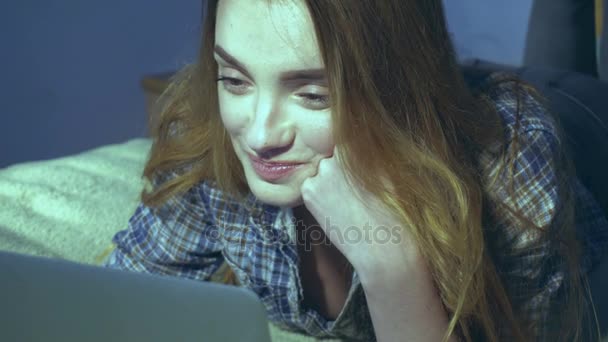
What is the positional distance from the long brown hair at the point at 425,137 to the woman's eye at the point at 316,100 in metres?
0.02

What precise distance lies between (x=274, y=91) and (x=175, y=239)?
13.3 inches

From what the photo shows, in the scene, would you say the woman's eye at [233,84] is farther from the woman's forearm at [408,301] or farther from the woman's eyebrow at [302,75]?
the woman's forearm at [408,301]

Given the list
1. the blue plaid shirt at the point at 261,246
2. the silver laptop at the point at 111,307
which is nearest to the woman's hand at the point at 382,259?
the blue plaid shirt at the point at 261,246

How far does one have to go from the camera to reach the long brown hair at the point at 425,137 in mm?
733

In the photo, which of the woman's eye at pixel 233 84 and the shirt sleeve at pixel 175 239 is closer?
the woman's eye at pixel 233 84

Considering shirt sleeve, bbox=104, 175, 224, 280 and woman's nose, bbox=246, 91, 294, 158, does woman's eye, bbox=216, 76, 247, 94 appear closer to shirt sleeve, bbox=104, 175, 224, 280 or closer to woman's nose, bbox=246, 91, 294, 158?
woman's nose, bbox=246, 91, 294, 158

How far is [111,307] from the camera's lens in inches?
19.4

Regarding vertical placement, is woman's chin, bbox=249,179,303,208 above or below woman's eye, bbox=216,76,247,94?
below

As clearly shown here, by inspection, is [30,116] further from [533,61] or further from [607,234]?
[607,234]

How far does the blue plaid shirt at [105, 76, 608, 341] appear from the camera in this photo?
0.92 metres

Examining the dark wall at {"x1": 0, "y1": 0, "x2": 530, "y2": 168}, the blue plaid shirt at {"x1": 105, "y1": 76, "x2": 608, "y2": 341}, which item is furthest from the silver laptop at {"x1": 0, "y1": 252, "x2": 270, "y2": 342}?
the dark wall at {"x1": 0, "y1": 0, "x2": 530, "y2": 168}

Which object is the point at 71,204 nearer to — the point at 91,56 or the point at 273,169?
the point at 273,169

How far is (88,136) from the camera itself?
218 cm

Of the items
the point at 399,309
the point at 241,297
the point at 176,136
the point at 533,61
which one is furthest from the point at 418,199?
the point at 533,61
